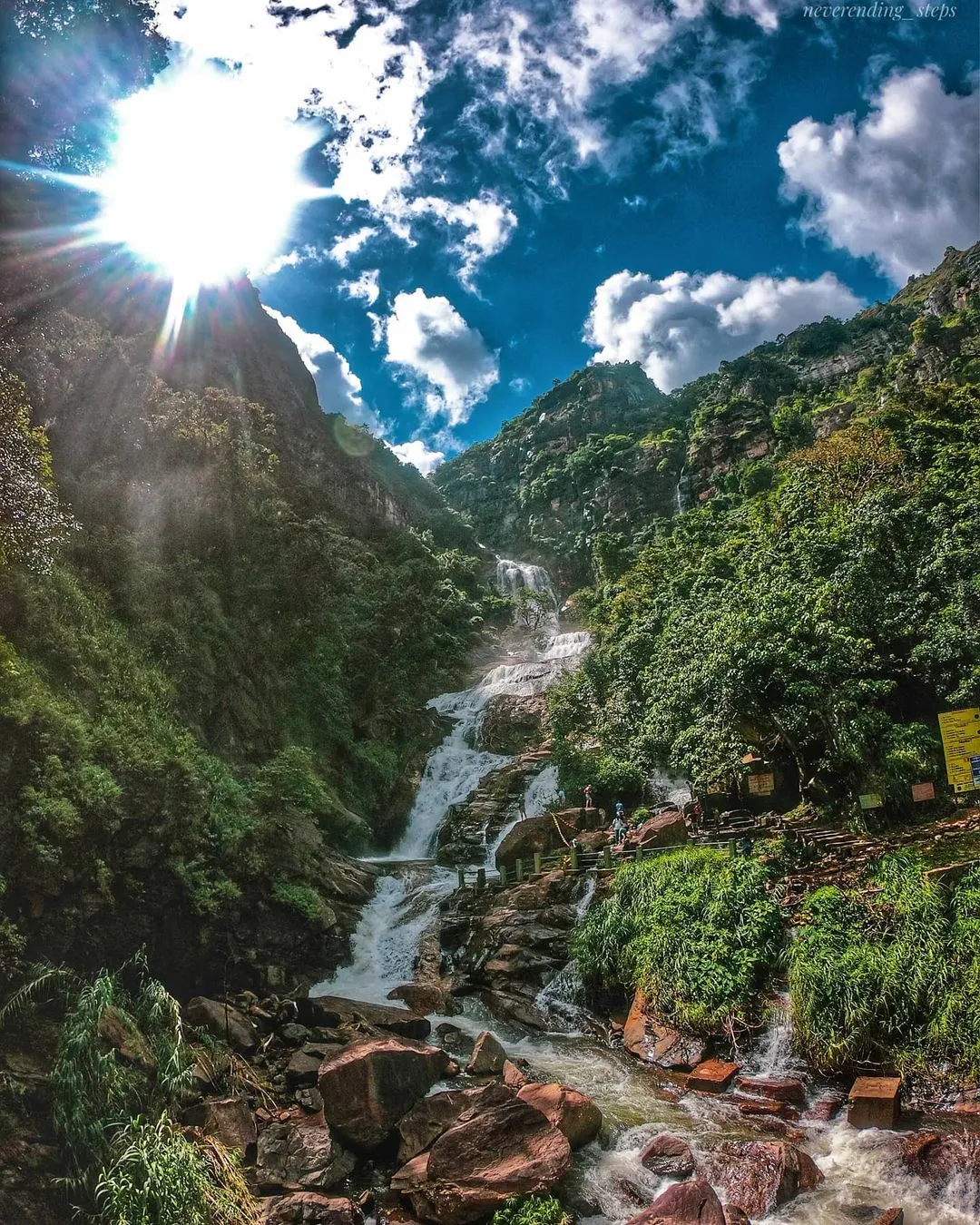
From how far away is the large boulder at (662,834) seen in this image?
55.1ft

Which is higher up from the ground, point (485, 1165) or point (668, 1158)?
point (485, 1165)

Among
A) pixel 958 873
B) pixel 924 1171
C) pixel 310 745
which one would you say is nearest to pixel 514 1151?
pixel 924 1171

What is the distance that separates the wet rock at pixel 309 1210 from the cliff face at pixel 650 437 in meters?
41.4

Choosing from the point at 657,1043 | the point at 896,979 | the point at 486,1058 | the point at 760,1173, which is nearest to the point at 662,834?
the point at 657,1043

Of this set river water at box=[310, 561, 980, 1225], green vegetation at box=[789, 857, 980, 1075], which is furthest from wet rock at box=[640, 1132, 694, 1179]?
green vegetation at box=[789, 857, 980, 1075]

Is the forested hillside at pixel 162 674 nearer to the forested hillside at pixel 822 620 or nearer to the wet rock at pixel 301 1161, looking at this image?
the wet rock at pixel 301 1161

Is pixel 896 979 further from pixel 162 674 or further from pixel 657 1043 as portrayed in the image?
pixel 162 674

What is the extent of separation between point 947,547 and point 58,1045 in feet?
61.9

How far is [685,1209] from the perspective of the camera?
653cm

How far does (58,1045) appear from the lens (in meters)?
8.05

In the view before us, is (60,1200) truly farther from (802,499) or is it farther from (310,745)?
(802,499)

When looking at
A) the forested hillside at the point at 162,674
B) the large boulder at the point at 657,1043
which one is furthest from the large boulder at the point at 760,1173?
the forested hillside at the point at 162,674

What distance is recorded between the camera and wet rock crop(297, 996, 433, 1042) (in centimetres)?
1191

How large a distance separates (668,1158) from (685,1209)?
1.57 m
